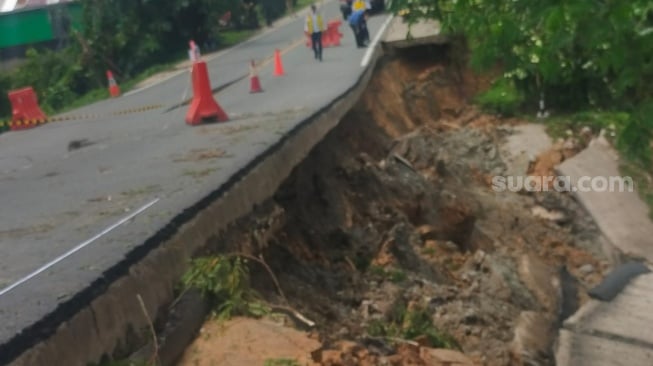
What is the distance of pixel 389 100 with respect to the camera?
18.5 metres

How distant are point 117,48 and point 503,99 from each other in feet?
57.4

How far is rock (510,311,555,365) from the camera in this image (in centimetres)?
915

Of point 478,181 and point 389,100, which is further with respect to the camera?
point 389,100

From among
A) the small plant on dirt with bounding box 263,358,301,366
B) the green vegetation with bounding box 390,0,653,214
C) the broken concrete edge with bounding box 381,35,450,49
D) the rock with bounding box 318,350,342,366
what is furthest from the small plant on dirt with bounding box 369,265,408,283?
the broken concrete edge with bounding box 381,35,450,49

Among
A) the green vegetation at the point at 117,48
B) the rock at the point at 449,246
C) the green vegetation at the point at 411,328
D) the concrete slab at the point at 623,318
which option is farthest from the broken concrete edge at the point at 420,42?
the green vegetation at the point at 411,328

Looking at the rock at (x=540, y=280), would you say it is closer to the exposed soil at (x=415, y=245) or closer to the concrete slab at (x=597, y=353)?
the exposed soil at (x=415, y=245)

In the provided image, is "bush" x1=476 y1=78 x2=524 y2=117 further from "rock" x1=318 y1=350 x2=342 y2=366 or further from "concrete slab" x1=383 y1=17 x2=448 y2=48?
"rock" x1=318 y1=350 x2=342 y2=366

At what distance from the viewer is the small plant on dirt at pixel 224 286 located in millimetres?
6203

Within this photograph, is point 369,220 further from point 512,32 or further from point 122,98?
point 122,98

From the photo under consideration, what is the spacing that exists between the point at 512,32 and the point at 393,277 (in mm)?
4281

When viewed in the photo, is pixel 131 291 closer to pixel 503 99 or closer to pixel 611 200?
pixel 611 200

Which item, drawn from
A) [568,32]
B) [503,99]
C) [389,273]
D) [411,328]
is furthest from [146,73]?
[568,32]

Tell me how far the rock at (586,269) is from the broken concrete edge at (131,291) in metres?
5.70

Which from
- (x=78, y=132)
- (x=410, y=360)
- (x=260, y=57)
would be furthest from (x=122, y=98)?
(x=410, y=360)
